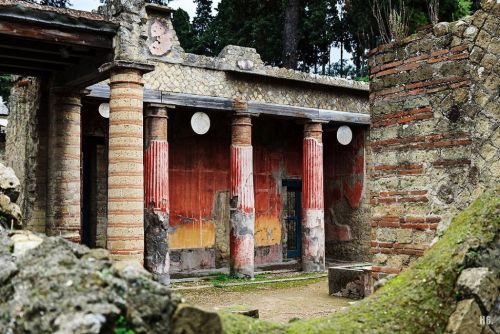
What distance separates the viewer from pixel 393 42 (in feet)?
18.1

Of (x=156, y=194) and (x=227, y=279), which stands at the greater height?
(x=156, y=194)

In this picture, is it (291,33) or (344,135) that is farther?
(291,33)

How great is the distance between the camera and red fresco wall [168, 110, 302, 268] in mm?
12969

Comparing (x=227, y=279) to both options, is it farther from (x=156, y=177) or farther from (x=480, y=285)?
(x=480, y=285)

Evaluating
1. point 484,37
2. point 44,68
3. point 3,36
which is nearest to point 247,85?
point 44,68

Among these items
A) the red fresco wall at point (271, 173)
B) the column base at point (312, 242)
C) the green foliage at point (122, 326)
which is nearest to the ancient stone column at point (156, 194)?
the column base at point (312, 242)

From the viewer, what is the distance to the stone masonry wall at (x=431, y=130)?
482 cm

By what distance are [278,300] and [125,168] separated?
3199mm

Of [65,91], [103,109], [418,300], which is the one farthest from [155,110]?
[418,300]

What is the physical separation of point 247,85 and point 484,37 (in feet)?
25.1

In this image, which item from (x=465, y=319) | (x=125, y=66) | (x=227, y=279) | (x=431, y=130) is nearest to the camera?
(x=465, y=319)

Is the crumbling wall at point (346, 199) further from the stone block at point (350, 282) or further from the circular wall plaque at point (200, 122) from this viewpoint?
the stone block at point (350, 282)

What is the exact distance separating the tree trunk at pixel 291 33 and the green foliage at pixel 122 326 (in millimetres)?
19251

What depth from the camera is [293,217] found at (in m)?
15.5
